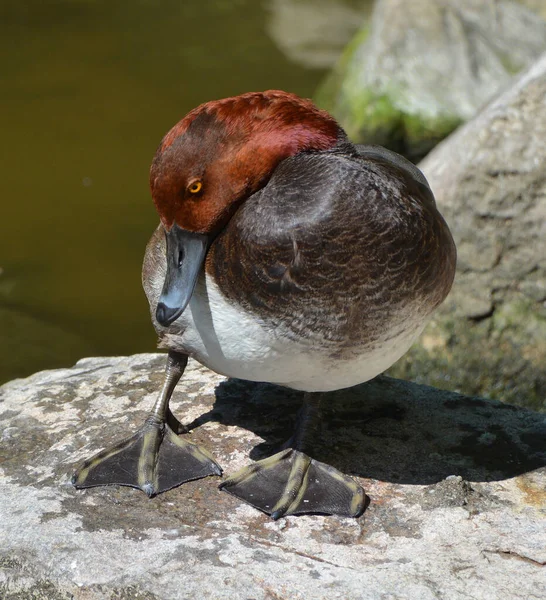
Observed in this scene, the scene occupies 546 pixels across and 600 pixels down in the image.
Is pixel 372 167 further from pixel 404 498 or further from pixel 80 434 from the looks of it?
pixel 80 434

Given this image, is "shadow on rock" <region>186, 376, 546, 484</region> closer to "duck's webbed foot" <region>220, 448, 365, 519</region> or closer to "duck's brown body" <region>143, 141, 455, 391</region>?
"duck's webbed foot" <region>220, 448, 365, 519</region>

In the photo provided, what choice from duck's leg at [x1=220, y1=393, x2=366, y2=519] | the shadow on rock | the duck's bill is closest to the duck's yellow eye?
the duck's bill

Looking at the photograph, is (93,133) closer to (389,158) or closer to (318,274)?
(389,158)

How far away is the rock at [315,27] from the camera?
9.08 m

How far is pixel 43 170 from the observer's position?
22.7ft

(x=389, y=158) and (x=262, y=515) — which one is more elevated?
(x=389, y=158)

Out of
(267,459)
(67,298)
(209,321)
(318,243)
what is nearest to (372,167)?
(318,243)

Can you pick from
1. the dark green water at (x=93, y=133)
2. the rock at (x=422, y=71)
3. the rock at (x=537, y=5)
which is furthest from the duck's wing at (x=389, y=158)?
the rock at (x=537, y=5)

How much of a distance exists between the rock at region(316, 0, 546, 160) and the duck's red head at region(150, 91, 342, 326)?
4.04 metres

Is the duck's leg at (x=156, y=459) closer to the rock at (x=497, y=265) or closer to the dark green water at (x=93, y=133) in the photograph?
the rock at (x=497, y=265)

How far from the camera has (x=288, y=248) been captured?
103 inches

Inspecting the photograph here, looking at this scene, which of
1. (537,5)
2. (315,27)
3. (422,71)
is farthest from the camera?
(315,27)

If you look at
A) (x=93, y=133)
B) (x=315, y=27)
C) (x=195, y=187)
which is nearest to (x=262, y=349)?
(x=195, y=187)

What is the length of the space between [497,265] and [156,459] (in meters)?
2.19
